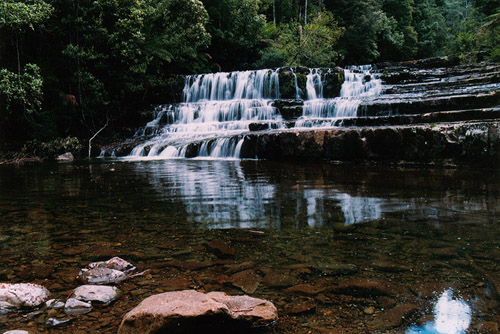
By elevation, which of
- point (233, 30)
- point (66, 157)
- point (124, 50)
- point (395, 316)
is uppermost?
point (233, 30)

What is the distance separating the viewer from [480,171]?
800cm

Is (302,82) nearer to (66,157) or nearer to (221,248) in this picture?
(66,157)

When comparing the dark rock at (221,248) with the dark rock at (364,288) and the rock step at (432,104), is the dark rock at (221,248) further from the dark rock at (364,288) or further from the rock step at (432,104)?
the rock step at (432,104)

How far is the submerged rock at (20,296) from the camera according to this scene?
1.95 meters

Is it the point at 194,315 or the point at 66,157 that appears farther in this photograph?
the point at 66,157

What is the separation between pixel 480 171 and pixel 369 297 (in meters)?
7.65

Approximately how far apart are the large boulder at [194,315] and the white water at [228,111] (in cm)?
1030

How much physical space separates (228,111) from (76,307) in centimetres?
1511

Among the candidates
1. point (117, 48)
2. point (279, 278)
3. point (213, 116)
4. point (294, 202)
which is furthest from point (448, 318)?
point (117, 48)

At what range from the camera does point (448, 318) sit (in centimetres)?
181

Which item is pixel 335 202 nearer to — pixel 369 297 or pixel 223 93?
pixel 369 297

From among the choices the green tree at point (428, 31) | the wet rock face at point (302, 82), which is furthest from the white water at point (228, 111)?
the green tree at point (428, 31)

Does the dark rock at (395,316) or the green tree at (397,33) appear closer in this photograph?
the dark rock at (395,316)

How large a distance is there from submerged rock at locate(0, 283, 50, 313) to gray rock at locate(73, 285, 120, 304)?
0.21 meters
